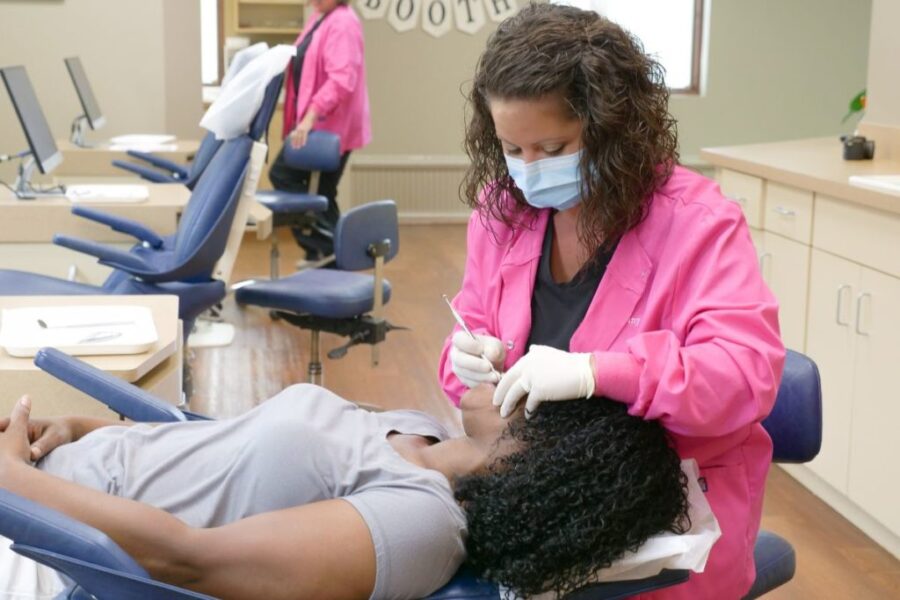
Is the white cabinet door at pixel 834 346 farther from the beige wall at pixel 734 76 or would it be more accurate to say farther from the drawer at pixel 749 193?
the beige wall at pixel 734 76

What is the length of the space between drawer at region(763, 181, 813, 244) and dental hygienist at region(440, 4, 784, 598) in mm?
1623

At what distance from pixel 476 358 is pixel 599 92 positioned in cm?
39

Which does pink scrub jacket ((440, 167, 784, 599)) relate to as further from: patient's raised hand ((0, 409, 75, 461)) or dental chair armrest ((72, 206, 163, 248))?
dental chair armrest ((72, 206, 163, 248))

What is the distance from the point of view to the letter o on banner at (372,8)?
283 inches

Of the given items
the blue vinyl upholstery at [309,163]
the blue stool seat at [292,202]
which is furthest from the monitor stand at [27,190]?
the blue vinyl upholstery at [309,163]

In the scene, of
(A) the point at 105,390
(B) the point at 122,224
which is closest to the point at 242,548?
(A) the point at 105,390

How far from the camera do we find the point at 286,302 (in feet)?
11.0

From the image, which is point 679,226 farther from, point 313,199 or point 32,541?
point 313,199

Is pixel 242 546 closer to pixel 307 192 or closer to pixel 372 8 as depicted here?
pixel 307 192

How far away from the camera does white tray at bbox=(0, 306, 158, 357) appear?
6.38 feet

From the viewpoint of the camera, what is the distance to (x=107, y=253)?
313cm

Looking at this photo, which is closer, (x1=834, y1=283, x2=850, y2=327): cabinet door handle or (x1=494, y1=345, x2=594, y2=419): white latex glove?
(x1=494, y1=345, x2=594, y2=419): white latex glove

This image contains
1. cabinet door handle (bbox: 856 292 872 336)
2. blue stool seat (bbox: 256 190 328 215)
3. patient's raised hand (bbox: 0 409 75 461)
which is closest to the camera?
patient's raised hand (bbox: 0 409 75 461)

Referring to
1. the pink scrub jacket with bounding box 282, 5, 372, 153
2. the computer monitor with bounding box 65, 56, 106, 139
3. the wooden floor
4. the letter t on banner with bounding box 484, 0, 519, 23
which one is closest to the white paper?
the wooden floor
